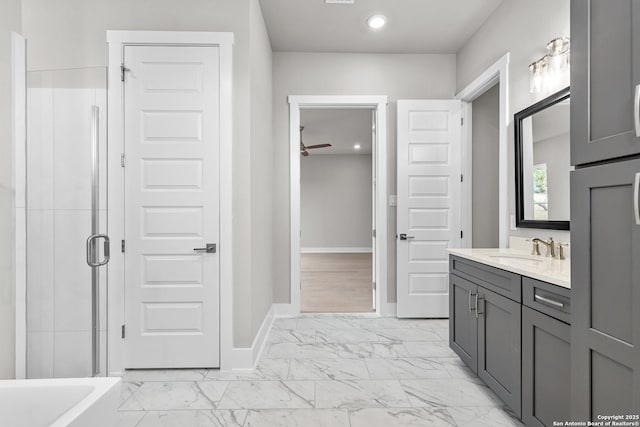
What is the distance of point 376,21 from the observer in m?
3.04

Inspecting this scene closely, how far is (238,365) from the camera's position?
241 cm

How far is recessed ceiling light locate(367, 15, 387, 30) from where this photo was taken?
301 centimetres

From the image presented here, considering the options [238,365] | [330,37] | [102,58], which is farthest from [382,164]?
[102,58]

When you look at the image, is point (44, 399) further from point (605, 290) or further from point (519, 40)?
point (519, 40)

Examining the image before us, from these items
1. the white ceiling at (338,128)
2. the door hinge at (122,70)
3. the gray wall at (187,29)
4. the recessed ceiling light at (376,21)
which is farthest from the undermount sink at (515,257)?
the white ceiling at (338,128)

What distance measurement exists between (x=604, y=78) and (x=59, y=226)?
7.88 ft

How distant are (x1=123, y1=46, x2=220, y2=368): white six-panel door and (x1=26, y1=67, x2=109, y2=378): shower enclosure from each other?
56 cm

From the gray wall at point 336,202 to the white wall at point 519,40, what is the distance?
619cm

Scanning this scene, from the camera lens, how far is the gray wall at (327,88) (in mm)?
3670

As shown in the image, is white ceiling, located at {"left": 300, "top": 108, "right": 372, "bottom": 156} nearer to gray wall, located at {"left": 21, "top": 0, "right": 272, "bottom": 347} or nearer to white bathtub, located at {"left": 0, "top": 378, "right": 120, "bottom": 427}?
gray wall, located at {"left": 21, "top": 0, "right": 272, "bottom": 347}

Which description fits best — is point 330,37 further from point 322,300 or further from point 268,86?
point 322,300

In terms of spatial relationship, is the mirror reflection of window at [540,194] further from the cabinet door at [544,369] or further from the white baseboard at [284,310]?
the white baseboard at [284,310]

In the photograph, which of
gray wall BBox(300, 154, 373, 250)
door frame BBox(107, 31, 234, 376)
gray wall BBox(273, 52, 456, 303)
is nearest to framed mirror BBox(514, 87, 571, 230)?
gray wall BBox(273, 52, 456, 303)

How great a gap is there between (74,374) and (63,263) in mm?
601
